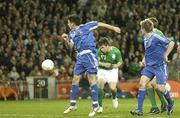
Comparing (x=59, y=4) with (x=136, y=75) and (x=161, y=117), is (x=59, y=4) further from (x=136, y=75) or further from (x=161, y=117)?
(x=161, y=117)

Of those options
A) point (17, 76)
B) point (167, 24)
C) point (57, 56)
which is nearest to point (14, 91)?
point (17, 76)

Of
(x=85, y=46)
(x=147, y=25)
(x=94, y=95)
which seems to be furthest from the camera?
(x=85, y=46)

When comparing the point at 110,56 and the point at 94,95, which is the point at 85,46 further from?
the point at 110,56

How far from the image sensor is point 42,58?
29266 millimetres

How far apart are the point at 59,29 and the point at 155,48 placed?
16933 millimetres

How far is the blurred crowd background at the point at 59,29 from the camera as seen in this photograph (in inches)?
1150

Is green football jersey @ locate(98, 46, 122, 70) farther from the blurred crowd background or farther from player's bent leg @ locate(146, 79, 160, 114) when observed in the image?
the blurred crowd background

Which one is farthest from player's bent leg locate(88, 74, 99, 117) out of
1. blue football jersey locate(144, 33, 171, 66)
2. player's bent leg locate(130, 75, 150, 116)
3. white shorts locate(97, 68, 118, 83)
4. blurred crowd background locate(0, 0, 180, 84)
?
blurred crowd background locate(0, 0, 180, 84)

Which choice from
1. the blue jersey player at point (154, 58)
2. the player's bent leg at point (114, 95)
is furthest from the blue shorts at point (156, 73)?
the player's bent leg at point (114, 95)

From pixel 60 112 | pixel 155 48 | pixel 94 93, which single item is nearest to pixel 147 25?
pixel 155 48

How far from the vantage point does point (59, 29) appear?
3209cm

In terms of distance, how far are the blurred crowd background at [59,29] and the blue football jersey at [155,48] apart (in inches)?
526

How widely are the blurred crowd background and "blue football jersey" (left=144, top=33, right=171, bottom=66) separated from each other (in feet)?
43.8

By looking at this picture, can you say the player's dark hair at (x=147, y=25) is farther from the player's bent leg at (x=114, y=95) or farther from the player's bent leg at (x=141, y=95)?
the player's bent leg at (x=114, y=95)
